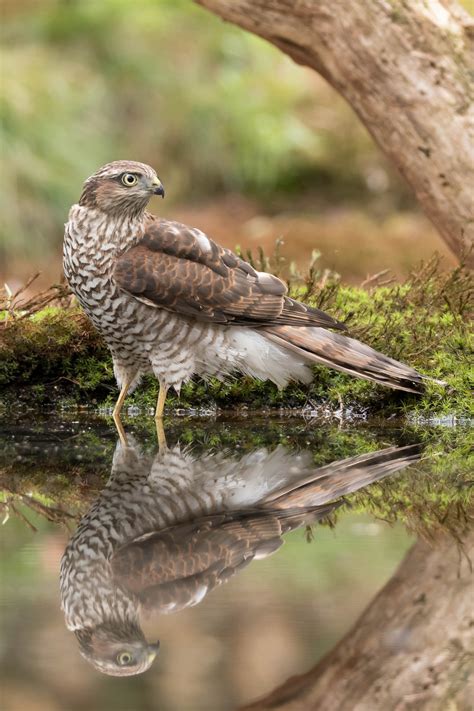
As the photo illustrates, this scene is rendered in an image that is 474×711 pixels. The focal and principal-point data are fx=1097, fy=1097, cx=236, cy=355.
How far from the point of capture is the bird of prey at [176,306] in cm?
448

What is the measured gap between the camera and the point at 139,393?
5.12 metres

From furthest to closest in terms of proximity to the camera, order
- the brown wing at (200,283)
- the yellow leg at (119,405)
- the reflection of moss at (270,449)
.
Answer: the yellow leg at (119,405) → the brown wing at (200,283) → the reflection of moss at (270,449)

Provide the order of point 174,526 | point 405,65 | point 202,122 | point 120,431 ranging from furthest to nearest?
point 202,122 < point 405,65 < point 120,431 < point 174,526

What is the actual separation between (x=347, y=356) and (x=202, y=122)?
29.2ft

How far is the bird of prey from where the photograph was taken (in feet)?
14.7

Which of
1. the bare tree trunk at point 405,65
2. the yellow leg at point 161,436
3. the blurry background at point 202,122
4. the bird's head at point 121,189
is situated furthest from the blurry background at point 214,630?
the blurry background at point 202,122

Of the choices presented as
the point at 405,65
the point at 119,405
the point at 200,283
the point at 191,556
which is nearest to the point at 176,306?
the point at 200,283

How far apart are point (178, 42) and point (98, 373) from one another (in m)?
9.28

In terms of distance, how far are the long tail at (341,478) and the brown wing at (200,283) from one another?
96 centimetres

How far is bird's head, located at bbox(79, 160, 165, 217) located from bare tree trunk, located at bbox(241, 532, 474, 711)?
97.9 inches

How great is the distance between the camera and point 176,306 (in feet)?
14.8

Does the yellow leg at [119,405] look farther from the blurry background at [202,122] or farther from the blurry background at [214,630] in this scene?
the blurry background at [202,122]

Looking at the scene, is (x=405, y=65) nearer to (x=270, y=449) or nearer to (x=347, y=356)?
(x=347, y=356)

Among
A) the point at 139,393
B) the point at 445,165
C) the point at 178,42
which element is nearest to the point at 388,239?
the point at 178,42
